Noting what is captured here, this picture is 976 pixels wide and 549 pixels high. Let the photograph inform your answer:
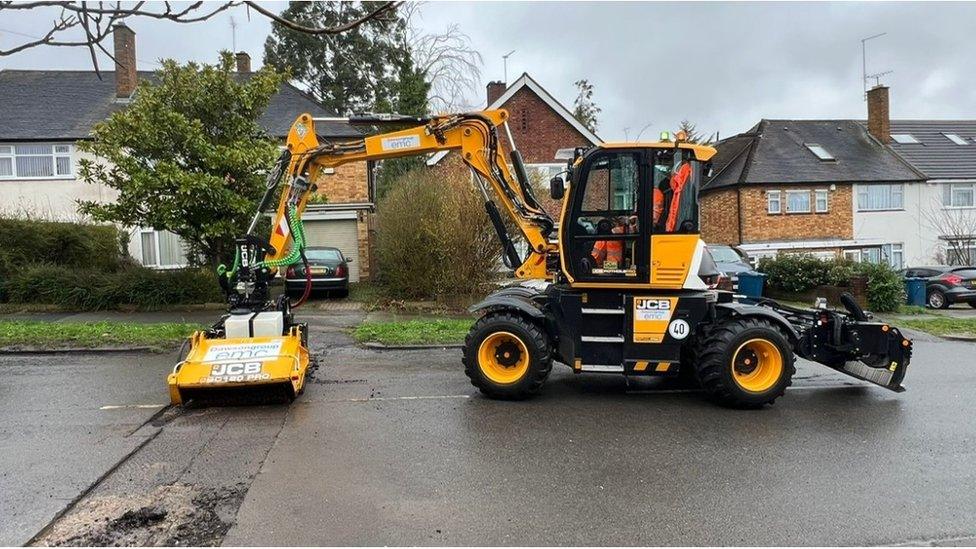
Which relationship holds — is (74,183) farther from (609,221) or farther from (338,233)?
(609,221)

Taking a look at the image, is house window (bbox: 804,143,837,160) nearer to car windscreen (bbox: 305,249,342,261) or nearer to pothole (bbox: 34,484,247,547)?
car windscreen (bbox: 305,249,342,261)

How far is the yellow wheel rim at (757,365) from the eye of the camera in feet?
22.6

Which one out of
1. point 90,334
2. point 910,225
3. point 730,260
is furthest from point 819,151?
point 90,334

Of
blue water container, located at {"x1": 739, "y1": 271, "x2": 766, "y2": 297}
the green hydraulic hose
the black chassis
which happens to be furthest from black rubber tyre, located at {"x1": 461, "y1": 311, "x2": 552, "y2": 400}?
blue water container, located at {"x1": 739, "y1": 271, "x2": 766, "y2": 297}

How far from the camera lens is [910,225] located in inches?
1140

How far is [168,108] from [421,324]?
696 cm

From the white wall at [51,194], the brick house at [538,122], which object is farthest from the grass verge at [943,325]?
the white wall at [51,194]

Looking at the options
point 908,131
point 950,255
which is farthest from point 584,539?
point 908,131

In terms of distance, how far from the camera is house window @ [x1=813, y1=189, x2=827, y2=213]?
92.1ft

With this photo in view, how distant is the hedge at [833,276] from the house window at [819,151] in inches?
492

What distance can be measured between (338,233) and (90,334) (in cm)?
1084

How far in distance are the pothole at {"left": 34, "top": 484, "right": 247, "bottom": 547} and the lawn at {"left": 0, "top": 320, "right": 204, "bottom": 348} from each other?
258 inches

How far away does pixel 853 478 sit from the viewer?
195 inches

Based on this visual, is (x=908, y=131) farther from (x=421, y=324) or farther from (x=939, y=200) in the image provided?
(x=421, y=324)
